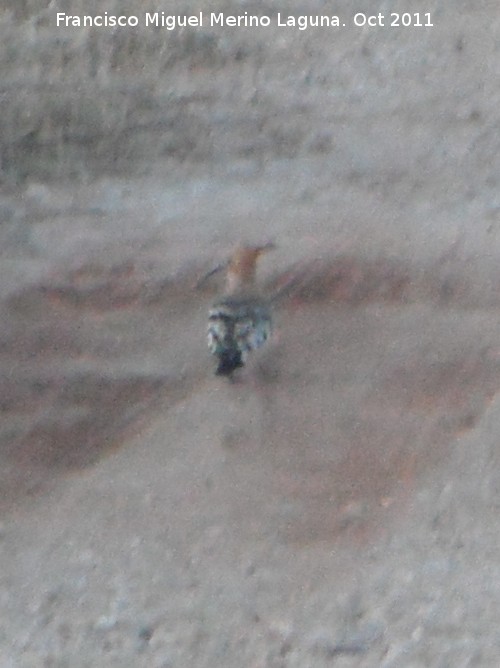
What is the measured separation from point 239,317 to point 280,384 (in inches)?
6.8

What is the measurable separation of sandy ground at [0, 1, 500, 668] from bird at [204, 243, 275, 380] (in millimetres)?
33

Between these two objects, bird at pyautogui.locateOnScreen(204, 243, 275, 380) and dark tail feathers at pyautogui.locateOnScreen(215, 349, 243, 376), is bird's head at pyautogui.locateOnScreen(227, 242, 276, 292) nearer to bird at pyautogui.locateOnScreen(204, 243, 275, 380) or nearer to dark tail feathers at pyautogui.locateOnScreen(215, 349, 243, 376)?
bird at pyautogui.locateOnScreen(204, 243, 275, 380)

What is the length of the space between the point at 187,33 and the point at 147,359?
621 millimetres

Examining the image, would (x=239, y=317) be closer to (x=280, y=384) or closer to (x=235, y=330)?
(x=235, y=330)

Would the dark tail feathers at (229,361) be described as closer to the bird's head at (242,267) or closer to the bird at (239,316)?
the bird at (239,316)

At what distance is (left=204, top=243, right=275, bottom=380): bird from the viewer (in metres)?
2.19

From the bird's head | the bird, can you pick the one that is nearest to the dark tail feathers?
the bird

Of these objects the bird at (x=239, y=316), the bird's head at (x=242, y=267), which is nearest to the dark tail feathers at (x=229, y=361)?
the bird at (x=239, y=316)

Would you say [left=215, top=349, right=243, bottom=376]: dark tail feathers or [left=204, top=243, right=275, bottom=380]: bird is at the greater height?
[left=204, top=243, right=275, bottom=380]: bird

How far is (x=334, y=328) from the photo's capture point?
2260 mm

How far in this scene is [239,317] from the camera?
2174 mm

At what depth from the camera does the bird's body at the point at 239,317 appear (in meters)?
2.19

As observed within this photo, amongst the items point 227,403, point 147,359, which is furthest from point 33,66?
point 227,403

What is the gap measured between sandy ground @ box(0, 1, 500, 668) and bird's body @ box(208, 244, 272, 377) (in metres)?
0.04
